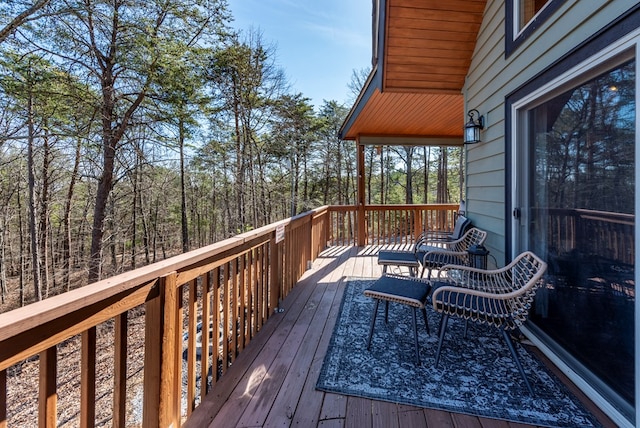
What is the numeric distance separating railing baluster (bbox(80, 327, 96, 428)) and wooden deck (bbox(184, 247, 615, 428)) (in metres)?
0.67

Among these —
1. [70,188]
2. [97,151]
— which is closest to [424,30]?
[97,151]

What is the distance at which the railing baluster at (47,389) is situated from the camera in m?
0.81

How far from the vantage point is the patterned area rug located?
5.17ft

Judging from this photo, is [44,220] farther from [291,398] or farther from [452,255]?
[452,255]

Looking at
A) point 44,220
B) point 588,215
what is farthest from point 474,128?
point 44,220

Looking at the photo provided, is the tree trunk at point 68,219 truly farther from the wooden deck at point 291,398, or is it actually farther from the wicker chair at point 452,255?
the wicker chair at point 452,255

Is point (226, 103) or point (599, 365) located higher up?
point (226, 103)

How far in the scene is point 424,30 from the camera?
319cm

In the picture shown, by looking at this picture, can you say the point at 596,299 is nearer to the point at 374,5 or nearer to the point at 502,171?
the point at 502,171

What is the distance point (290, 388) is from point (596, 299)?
73.4 inches

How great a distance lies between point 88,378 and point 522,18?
3.57 metres

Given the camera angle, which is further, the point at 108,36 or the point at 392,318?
the point at 108,36

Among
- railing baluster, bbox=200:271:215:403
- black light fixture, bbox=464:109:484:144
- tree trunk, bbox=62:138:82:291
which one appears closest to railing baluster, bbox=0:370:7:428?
railing baluster, bbox=200:271:215:403

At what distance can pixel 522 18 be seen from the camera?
241 cm
